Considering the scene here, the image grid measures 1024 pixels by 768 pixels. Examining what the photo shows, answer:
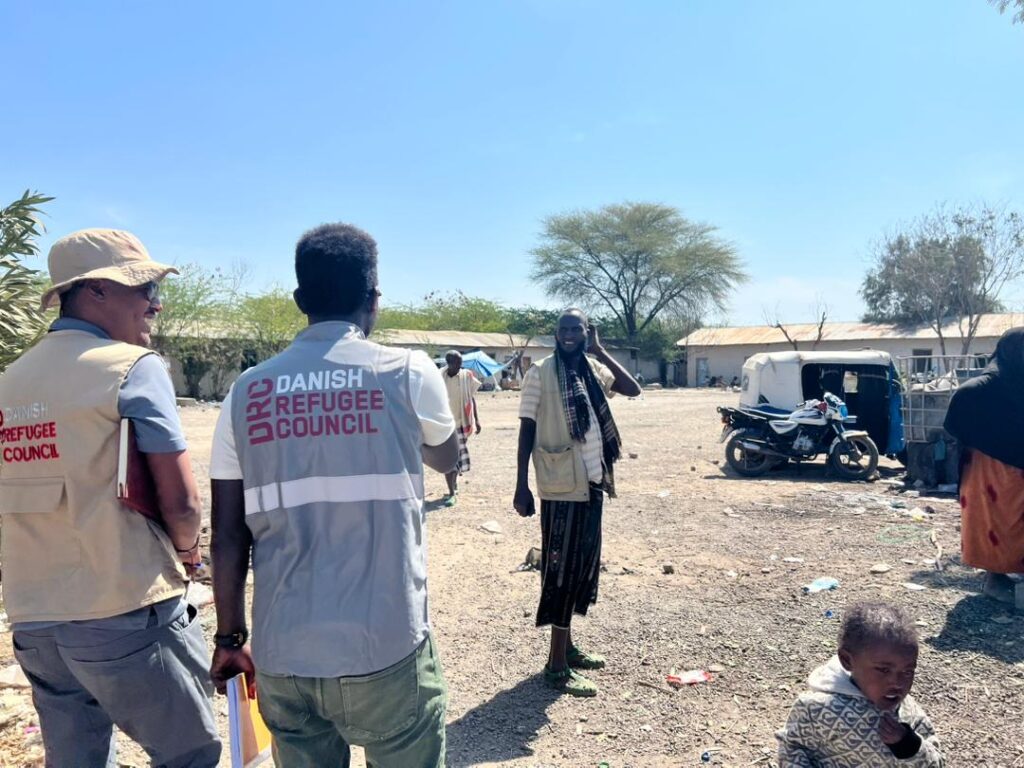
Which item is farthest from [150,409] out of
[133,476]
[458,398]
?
[458,398]

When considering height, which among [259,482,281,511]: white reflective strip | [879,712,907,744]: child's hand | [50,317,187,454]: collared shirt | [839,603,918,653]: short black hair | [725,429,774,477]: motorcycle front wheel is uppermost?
[50,317,187,454]: collared shirt

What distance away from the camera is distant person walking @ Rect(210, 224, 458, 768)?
5.49ft

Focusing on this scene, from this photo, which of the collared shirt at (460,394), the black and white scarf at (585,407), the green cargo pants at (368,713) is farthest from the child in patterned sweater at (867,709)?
the collared shirt at (460,394)

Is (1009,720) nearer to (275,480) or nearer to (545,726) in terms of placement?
(545,726)

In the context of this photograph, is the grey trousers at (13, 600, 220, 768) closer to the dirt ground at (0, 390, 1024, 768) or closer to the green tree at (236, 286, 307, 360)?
the dirt ground at (0, 390, 1024, 768)

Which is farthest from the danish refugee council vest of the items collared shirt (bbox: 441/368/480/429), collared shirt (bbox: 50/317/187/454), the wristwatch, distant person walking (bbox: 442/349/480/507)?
collared shirt (bbox: 441/368/480/429)

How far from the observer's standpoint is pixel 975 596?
15.9 ft

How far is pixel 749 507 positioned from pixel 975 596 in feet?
11.2

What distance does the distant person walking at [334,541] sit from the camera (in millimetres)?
1673

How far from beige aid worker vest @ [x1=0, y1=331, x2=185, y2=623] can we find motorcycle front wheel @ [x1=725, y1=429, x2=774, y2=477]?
9.51 meters

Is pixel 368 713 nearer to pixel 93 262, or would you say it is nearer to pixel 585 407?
pixel 93 262

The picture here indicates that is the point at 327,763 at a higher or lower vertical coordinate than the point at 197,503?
lower

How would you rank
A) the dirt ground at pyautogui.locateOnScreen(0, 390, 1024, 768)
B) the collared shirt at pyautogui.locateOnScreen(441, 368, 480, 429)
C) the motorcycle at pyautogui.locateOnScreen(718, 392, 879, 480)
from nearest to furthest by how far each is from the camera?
the dirt ground at pyautogui.locateOnScreen(0, 390, 1024, 768), the collared shirt at pyautogui.locateOnScreen(441, 368, 480, 429), the motorcycle at pyautogui.locateOnScreen(718, 392, 879, 480)

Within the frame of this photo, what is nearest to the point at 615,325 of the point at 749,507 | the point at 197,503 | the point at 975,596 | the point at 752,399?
the point at 752,399
